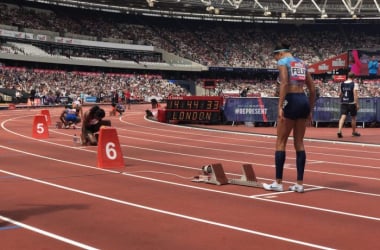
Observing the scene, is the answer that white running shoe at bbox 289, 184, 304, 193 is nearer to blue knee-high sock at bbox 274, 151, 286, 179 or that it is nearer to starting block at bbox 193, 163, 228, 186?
blue knee-high sock at bbox 274, 151, 286, 179

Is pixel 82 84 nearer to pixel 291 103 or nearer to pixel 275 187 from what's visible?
pixel 275 187

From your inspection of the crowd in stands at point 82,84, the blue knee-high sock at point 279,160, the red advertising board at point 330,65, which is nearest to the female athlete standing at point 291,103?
the blue knee-high sock at point 279,160

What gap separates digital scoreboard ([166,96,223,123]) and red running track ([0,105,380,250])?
40.1ft

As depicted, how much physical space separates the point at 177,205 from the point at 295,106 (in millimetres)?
2222

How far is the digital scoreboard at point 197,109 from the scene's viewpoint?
25406mm

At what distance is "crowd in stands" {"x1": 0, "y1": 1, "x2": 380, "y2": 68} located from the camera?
73000mm

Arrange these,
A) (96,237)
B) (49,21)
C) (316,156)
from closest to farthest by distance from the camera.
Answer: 1. (96,237)
2. (316,156)
3. (49,21)

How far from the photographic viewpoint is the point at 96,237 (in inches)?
211

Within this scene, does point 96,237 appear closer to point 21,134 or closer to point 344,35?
point 21,134

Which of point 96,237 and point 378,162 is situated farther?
point 378,162

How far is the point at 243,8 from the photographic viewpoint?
7012 cm

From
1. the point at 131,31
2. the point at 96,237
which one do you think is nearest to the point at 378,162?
the point at 96,237

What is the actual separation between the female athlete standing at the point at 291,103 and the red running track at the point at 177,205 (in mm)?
515

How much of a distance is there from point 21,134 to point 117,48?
51.7m
